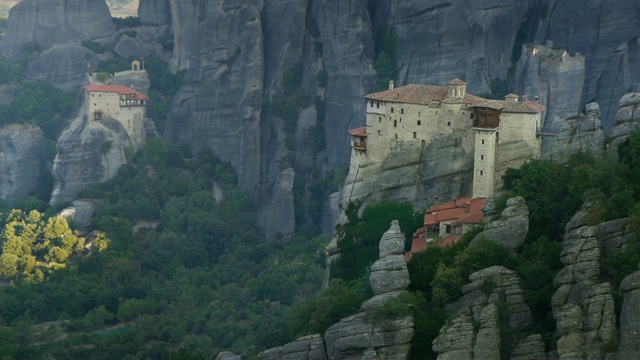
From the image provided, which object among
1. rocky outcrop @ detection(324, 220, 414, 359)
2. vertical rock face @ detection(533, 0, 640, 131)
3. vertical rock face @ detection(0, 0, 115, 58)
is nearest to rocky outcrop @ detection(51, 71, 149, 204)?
vertical rock face @ detection(0, 0, 115, 58)

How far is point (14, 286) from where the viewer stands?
102 metres

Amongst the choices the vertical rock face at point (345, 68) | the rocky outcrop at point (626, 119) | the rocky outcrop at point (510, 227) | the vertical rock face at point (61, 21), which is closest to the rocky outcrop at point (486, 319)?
the rocky outcrop at point (510, 227)

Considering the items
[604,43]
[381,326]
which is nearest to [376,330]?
[381,326]

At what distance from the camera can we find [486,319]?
68.9 m

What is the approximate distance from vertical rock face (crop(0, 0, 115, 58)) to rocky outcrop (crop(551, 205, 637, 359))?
62.9 metres

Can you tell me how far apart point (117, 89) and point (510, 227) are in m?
44.8

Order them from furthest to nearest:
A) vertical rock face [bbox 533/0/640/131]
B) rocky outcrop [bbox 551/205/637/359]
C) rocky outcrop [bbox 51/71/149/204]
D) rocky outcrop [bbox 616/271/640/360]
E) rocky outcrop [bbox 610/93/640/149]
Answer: rocky outcrop [bbox 51/71/149/204] → vertical rock face [bbox 533/0/640/131] → rocky outcrop [bbox 610/93/640/149] → rocky outcrop [bbox 551/205/637/359] → rocky outcrop [bbox 616/271/640/360]

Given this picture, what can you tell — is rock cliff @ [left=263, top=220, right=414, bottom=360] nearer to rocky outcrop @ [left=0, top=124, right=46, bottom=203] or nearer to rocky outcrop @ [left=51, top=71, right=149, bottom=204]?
rocky outcrop @ [left=51, top=71, right=149, bottom=204]

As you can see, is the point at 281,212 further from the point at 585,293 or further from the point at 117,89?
the point at 585,293

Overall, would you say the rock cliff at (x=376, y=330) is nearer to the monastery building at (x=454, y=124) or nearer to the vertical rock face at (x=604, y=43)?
the monastery building at (x=454, y=124)

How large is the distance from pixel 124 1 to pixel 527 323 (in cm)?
9834

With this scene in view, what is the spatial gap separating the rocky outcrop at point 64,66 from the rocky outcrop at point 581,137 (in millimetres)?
51713

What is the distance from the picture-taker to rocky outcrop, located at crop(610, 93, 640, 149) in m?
75.0

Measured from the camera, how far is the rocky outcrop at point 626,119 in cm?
7500
